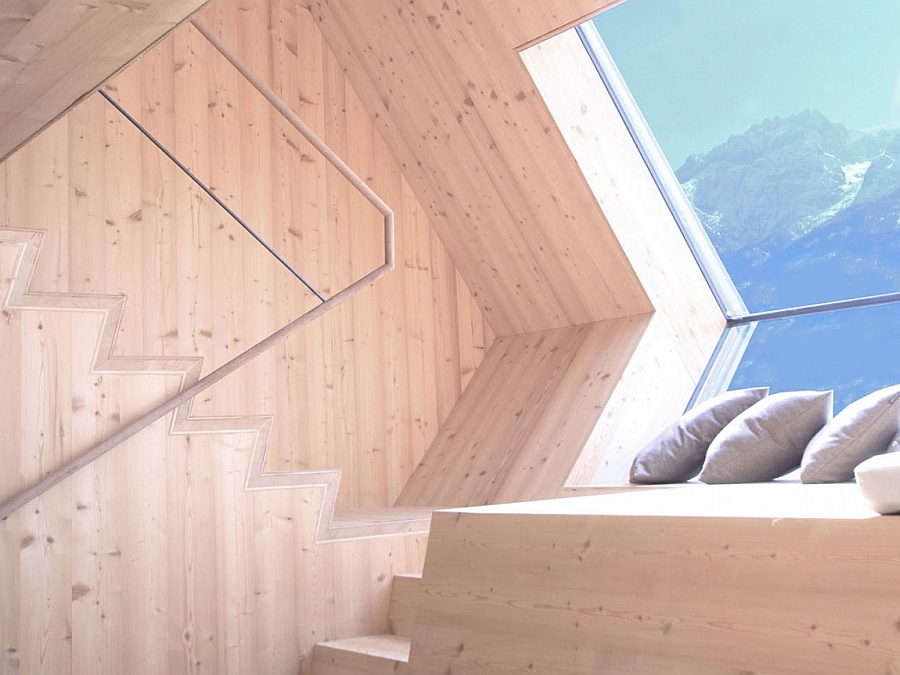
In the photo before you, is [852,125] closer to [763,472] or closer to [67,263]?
[763,472]

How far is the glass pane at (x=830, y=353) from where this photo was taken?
3967mm

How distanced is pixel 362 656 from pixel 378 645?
0.15 metres

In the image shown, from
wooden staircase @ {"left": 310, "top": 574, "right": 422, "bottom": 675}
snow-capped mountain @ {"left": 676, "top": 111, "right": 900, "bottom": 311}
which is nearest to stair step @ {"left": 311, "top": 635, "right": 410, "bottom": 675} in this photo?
wooden staircase @ {"left": 310, "top": 574, "right": 422, "bottom": 675}

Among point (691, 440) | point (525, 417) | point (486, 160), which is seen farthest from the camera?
point (525, 417)

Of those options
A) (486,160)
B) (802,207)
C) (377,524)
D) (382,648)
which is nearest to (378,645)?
(382,648)

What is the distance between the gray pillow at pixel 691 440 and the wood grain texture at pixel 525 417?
1.24 feet

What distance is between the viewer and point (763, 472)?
3602 millimetres

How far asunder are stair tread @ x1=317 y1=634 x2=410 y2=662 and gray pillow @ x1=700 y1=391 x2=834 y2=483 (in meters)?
1.28

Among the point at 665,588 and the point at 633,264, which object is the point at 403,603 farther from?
the point at 633,264

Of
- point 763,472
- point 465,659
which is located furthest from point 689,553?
point 763,472

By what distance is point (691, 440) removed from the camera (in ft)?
13.0

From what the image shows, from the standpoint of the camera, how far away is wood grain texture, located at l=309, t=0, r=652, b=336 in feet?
14.1

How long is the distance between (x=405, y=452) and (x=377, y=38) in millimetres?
2007

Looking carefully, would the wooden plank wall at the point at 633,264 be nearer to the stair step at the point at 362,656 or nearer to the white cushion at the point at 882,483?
the stair step at the point at 362,656
